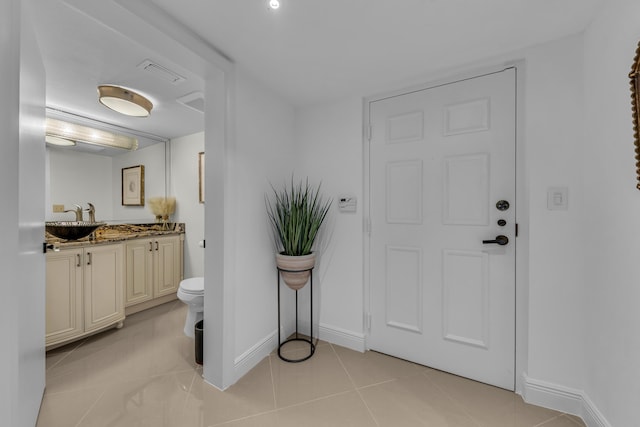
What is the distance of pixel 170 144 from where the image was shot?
3.49 meters

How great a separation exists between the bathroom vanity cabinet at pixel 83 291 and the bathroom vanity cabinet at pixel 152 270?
0.36 metres

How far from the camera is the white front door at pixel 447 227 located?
63.5 inches

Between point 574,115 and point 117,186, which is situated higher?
point 574,115

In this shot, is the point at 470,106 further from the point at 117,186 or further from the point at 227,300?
the point at 117,186

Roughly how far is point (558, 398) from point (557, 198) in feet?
3.59

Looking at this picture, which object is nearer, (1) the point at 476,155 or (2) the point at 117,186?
(1) the point at 476,155

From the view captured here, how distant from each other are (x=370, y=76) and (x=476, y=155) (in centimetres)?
89

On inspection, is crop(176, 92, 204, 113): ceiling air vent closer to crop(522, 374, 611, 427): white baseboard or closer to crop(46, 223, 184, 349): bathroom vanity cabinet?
crop(46, 223, 184, 349): bathroom vanity cabinet

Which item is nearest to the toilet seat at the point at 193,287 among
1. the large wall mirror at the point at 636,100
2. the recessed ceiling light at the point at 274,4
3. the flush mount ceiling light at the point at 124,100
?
the flush mount ceiling light at the point at 124,100

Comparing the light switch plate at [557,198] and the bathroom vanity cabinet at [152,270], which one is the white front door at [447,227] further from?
the bathroom vanity cabinet at [152,270]

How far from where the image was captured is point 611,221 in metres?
1.19

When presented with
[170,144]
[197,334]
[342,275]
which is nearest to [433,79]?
[342,275]

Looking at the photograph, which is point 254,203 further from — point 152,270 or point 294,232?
point 152,270

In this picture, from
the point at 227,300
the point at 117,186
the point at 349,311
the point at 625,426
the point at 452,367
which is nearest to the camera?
the point at 625,426
